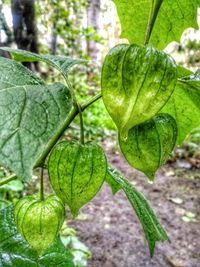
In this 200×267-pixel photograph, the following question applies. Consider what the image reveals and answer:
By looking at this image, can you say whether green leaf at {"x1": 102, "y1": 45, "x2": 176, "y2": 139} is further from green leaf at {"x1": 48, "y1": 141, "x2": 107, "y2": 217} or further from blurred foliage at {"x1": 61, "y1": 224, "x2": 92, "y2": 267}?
blurred foliage at {"x1": 61, "y1": 224, "x2": 92, "y2": 267}

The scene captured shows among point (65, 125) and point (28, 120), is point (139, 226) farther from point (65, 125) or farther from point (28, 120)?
point (28, 120)

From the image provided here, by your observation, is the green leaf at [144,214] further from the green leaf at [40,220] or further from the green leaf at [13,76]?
the green leaf at [13,76]

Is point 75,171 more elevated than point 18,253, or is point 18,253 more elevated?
point 75,171

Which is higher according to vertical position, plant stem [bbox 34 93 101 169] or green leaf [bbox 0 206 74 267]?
plant stem [bbox 34 93 101 169]

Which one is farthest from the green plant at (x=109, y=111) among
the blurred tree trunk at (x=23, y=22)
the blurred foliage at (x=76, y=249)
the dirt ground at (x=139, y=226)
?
the blurred tree trunk at (x=23, y=22)

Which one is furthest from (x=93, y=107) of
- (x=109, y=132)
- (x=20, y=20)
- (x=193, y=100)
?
(x=193, y=100)

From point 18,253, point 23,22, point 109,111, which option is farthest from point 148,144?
point 23,22

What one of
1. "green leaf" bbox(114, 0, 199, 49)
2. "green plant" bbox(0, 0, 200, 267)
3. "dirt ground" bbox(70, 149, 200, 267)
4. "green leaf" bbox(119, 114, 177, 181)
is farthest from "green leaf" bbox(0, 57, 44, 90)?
"dirt ground" bbox(70, 149, 200, 267)

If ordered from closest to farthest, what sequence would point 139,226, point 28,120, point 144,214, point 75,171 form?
point 28,120 < point 75,171 < point 144,214 < point 139,226
